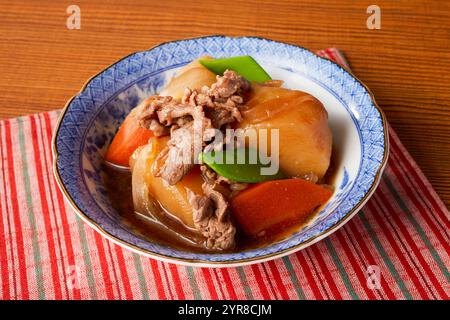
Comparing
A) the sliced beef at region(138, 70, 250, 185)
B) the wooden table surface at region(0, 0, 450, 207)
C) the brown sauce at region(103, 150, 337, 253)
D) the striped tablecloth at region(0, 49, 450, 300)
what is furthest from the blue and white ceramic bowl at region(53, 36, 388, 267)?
the wooden table surface at region(0, 0, 450, 207)

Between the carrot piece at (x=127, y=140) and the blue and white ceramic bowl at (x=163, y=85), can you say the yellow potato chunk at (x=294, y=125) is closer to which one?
the blue and white ceramic bowl at (x=163, y=85)

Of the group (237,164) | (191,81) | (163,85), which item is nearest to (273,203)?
(237,164)

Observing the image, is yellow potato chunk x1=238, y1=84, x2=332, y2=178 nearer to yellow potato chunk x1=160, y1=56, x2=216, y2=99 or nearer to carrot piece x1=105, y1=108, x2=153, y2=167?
yellow potato chunk x1=160, y1=56, x2=216, y2=99

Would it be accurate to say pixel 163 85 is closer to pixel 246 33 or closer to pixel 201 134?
pixel 201 134

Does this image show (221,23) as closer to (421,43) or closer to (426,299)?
(421,43)

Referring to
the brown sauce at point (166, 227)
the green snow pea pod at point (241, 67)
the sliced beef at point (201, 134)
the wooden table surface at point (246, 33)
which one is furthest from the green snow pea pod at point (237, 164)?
the wooden table surface at point (246, 33)

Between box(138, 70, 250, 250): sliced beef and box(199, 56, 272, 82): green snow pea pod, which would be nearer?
box(138, 70, 250, 250): sliced beef

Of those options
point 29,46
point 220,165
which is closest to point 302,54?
point 220,165

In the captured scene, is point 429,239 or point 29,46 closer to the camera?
point 429,239
